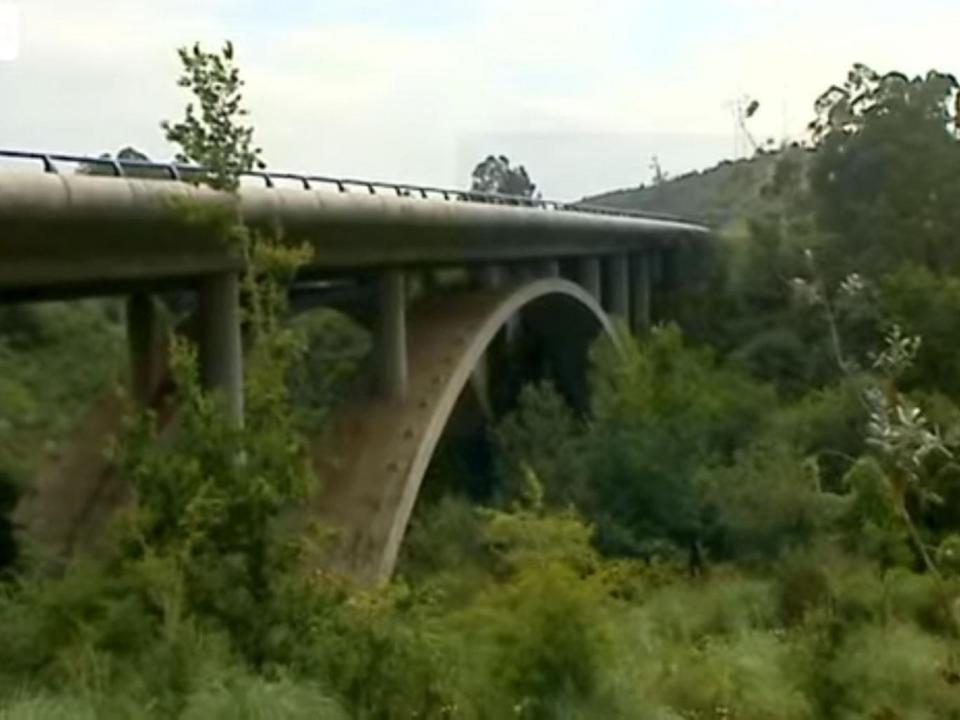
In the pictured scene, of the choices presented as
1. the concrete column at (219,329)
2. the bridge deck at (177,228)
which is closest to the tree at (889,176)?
the bridge deck at (177,228)

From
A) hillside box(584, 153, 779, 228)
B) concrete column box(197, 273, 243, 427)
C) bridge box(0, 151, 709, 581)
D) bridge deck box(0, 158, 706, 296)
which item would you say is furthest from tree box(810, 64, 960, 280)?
concrete column box(197, 273, 243, 427)

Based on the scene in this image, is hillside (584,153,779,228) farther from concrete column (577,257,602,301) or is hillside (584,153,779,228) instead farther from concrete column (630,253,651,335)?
concrete column (577,257,602,301)

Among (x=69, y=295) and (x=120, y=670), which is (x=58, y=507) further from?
(x=120, y=670)

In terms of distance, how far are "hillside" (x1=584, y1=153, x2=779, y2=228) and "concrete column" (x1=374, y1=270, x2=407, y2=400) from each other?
19896mm

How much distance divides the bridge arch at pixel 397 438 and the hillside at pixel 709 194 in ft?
57.0

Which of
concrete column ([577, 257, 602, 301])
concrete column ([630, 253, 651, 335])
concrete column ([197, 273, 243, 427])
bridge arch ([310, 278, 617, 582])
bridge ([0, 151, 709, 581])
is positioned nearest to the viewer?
bridge ([0, 151, 709, 581])

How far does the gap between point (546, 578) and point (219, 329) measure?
251 inches

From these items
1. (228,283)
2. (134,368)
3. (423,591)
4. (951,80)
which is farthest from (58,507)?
(951,80)

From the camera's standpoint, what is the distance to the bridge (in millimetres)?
11273

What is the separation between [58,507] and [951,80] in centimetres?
2246

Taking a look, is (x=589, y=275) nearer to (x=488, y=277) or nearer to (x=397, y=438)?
(x=488, y=277)

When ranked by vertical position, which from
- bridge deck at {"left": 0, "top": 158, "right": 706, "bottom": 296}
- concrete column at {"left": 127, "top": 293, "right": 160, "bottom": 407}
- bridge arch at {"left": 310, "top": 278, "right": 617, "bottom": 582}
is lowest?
bridge arch at {"left": 310, "top": 278, "right": 617, "bottom": 582}

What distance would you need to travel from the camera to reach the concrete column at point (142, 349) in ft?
48.1

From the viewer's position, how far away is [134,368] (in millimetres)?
14750
